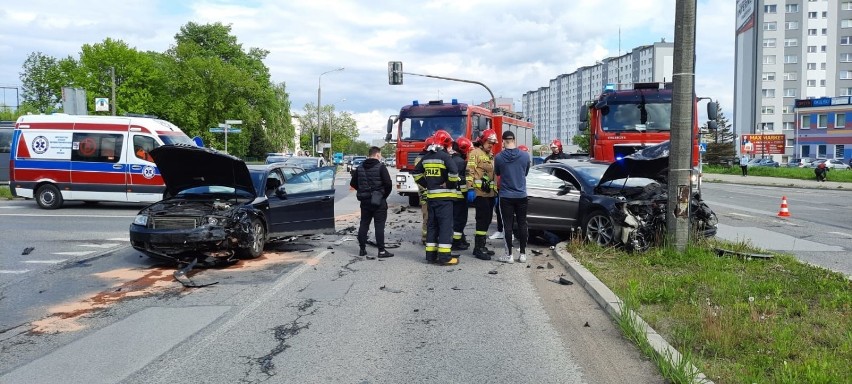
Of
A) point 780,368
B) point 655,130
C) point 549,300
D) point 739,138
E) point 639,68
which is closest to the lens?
point 780,368

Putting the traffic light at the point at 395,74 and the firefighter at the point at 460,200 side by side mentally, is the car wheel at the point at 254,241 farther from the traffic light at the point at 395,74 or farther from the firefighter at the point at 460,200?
the traffic light at the point at 395,74

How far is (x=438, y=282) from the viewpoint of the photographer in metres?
8.27

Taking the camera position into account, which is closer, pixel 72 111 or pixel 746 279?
pixel 746 279

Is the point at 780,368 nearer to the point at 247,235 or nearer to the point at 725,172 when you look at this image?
the point at 247,235

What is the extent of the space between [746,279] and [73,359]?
22.1ft

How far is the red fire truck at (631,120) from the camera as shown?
15.3 meters

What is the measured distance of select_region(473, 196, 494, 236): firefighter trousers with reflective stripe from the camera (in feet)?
32.7

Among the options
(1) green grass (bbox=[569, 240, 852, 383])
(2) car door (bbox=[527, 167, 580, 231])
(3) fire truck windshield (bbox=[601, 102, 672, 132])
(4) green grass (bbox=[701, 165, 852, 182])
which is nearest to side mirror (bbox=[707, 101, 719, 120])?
(3) fire truck windshield (bbox=[601, 102, 672, 132])

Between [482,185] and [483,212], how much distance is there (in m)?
0.45

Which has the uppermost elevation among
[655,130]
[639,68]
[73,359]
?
[639,68]

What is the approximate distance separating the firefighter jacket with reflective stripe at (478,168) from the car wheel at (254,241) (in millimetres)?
3299

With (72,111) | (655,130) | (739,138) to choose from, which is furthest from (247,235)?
(739,138)

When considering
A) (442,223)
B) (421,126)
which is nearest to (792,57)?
(421,126)

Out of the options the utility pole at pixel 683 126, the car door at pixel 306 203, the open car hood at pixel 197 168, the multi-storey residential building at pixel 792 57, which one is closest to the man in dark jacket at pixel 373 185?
the car door at pixel 306 203
